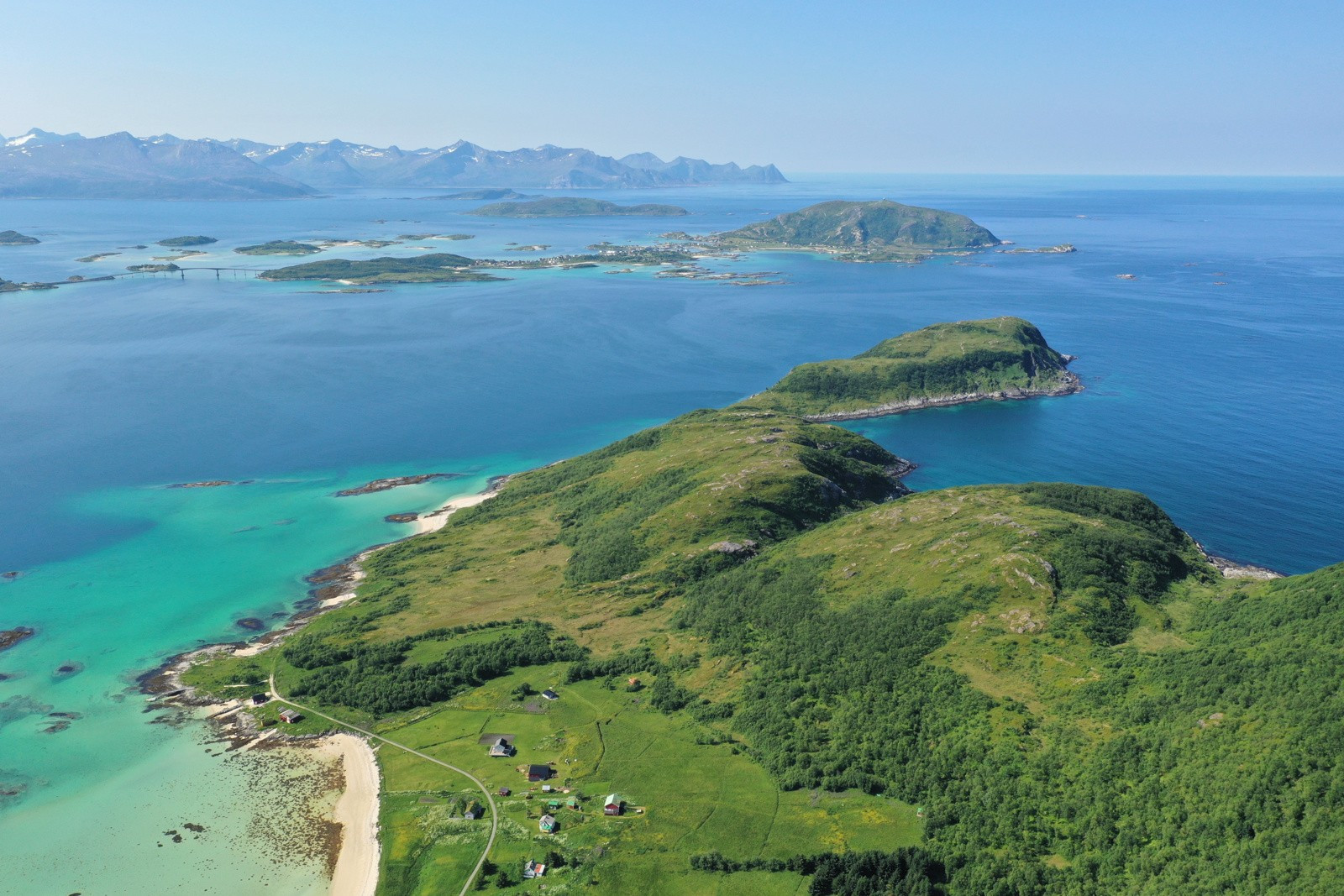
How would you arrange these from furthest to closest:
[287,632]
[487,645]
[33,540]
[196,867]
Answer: [33,540], [287,632], [487,645], [196,867]

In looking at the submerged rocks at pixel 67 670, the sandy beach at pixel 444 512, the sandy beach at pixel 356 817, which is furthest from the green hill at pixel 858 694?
the submerged rocks at pixel 67 670

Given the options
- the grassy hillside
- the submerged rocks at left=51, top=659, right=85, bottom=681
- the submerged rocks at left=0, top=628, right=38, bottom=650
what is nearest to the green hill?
the submerged rocks at left=51, top=659, right=85, bottom=681

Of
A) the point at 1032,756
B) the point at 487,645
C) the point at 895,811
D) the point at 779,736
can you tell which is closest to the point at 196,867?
the point at 487,645

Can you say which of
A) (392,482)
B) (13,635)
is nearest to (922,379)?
(392,482)

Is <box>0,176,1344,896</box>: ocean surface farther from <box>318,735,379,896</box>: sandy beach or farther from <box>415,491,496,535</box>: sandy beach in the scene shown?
<box>415,491,496,535</box>: sandy beach

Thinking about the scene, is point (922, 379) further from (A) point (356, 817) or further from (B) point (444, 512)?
(A) point (356, 817)

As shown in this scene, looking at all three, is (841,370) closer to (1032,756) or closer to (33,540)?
(1032,756)

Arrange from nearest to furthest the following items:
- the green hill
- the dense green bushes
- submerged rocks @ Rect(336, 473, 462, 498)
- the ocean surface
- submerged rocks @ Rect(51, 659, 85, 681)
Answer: the green hill
the ocean surface
the dense green bushes
submerged rocks @ Rect(51, 659, 85, 681)
submerged rocks @ Rect(336, 473, 462, 498)
